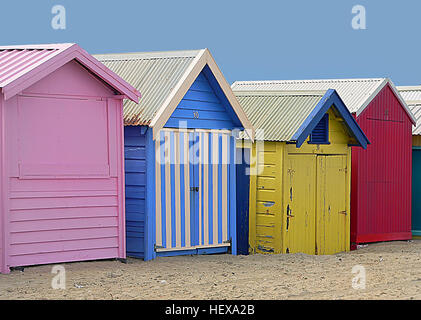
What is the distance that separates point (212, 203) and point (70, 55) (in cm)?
400

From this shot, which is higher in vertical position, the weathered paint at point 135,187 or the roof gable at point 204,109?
the roof gable at point 204,109

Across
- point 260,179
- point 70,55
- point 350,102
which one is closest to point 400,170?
point 350,102

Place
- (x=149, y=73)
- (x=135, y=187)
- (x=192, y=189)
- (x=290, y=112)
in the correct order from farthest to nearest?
1. (x=290, y=112)
2. (x=149, y=73)
3. (x=192, y=189)
4. (x=135, y=187)

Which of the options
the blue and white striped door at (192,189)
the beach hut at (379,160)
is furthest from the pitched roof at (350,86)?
the blue and white striped door at (192,189)

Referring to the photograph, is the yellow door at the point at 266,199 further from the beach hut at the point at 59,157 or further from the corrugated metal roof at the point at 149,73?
the beach hut at the point at 59,157

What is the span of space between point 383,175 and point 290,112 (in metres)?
3.50

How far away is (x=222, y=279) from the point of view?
11.9 meters

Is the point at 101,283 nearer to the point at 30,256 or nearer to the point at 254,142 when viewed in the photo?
the point at 30,256

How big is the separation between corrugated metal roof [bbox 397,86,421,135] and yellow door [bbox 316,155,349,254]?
11.9 ft

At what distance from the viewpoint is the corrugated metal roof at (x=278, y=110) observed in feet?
50.1

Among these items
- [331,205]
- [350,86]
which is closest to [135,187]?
[331,205]

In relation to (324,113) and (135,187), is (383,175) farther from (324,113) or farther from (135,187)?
(135,187)

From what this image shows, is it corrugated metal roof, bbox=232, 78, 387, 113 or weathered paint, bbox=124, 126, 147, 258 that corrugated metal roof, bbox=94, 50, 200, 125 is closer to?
weathered paint, bbox=124, 126, 147, 258

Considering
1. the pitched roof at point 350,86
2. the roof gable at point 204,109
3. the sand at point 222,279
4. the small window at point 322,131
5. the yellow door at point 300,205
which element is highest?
the pitched roof at point 350,86
